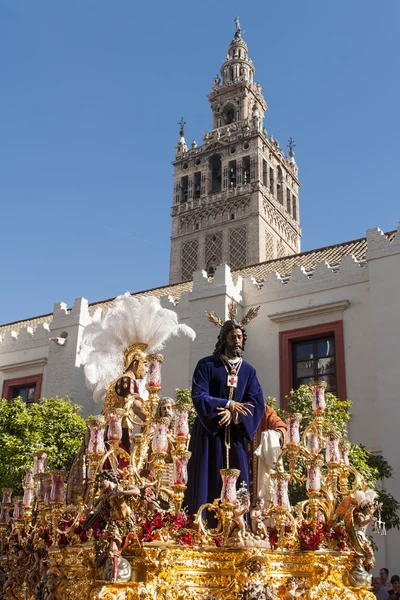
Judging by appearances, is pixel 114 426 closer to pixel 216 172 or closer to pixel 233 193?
pixel 233 193

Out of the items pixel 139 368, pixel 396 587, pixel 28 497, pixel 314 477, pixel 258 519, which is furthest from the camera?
pixel 396 587

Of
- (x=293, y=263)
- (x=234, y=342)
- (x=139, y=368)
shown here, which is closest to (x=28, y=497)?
(x=139, y=368)

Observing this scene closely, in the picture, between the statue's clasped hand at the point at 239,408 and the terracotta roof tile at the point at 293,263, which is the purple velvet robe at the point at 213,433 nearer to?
the statue's clasped hand at the point at 239,408

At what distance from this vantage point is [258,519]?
6.03m

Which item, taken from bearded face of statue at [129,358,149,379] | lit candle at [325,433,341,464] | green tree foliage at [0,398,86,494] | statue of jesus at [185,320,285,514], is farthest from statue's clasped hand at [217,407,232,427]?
green tree foliage at [0,398,86,494]

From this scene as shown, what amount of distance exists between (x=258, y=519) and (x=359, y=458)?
25.4 feet

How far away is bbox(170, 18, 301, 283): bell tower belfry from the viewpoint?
50469mm

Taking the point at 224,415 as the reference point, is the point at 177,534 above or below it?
below

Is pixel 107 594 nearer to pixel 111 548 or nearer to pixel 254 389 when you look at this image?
pixel 111 548

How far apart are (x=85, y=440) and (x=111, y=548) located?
266 centimetres

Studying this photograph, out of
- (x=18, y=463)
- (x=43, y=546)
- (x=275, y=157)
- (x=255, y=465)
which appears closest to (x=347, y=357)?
(x=18, y=463)

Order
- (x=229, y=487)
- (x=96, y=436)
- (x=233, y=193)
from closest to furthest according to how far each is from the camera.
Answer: (x=229, y=487), (x=96, y=436), (x=233, y=193)

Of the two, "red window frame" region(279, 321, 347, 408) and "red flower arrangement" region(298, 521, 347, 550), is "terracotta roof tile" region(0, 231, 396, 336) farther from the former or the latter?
"red flower arrangement" region(298, 521, 347, 550)

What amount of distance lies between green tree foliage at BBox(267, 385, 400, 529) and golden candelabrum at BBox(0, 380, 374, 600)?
6478mm
